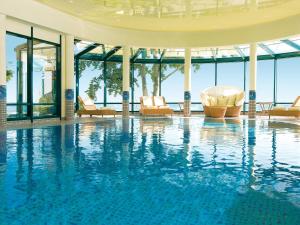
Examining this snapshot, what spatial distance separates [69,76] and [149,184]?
370 inches

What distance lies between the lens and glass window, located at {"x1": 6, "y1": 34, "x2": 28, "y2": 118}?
10648 millimetres

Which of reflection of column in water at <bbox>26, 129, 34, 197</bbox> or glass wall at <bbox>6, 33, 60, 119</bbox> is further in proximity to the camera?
glass wall at <bbox>6, 33, 60, 119</bbox>

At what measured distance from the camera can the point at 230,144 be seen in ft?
21.9

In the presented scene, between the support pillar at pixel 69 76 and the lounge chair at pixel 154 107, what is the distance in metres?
3.90

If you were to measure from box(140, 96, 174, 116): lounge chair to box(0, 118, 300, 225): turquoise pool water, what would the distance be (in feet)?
29.6

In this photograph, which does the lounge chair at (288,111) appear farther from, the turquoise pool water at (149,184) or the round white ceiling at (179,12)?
Result: the turquoise pool water at (149,184)

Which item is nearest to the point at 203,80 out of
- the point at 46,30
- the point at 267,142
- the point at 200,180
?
the point at 46,30

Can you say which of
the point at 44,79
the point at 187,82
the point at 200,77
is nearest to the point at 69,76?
the point at 44,79

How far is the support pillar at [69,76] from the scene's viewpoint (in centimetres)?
1223

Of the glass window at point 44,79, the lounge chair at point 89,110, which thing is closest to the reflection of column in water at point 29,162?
the glass window at point 44,79

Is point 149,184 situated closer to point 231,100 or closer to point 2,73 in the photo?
point 2,73

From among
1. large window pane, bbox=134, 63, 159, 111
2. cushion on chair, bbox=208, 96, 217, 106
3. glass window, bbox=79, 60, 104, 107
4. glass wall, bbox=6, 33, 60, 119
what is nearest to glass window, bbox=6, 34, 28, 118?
glass wall, bbox=6, 33, 60, 119

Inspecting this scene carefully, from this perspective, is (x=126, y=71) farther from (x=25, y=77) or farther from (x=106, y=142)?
(x=106, y=142)

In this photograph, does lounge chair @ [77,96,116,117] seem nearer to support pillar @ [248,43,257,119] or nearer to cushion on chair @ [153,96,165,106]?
cushion on chair @ [153,96,165,106]
